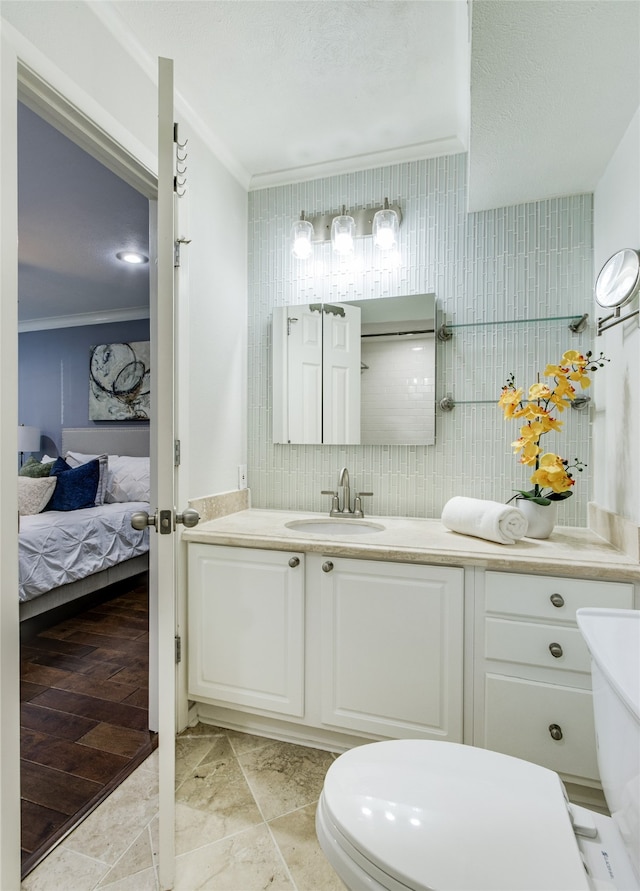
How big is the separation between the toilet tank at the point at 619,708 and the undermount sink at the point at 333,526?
1124 millimetres

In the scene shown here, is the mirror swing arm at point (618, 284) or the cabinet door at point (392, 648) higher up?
the mirror swing arm at point (618, 284)

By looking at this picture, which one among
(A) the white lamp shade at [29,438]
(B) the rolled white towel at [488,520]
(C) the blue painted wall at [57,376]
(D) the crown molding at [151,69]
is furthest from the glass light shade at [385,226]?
(A) the white lamp shade at [29,438]

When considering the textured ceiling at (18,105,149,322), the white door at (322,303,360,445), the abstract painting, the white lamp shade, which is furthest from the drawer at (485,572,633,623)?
the white lamp shade

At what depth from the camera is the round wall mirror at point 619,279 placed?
1388 mm

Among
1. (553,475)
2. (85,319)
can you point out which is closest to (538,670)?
(553,475)

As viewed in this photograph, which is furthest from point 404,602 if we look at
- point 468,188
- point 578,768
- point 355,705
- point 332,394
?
point 468,188

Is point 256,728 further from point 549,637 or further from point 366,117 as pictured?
point 366,117

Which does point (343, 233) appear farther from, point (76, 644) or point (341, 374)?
point (76, 644)

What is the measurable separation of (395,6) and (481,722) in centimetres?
226

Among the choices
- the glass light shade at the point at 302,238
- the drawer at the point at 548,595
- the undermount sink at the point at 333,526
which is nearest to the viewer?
the drawer at the point at 548,595

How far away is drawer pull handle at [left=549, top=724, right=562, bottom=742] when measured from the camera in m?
1.41

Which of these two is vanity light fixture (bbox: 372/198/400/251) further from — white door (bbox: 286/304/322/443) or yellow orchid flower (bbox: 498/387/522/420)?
yellow orchid flower (bbox: 498/387/522/420)

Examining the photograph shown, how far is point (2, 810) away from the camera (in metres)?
1.12

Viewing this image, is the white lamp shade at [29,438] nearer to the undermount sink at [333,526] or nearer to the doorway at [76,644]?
the doorway at [76,644]
